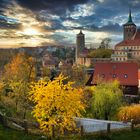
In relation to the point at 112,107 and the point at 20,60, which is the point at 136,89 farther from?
the point at 20,60

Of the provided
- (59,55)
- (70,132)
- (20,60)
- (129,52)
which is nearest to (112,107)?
(70,132)

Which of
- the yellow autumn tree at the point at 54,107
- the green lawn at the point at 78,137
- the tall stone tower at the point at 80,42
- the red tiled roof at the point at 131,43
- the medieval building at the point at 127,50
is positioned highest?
the tall stone tower at the point at 80,42

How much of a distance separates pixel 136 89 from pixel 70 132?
26341mm

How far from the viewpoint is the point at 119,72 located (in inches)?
1870

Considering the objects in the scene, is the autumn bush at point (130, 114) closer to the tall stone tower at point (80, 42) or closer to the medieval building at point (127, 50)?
the medieval building at point (127, 50)

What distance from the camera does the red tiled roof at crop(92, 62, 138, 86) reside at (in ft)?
151

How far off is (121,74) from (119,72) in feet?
1.84

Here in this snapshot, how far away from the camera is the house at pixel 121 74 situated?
148ft

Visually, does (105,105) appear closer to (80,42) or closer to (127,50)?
(127,50)

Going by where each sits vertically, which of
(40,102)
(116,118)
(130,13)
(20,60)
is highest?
(130,13)

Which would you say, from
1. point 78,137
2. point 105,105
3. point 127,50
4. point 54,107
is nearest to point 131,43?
point 127,50

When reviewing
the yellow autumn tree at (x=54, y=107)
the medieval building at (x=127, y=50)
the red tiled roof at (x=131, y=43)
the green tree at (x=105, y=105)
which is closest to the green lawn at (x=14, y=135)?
the yellow autumn tree at (x=54, y=107)

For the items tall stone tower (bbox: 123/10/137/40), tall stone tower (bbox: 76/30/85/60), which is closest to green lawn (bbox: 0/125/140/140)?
tall stone tower (bbox: 76/30/85/60)

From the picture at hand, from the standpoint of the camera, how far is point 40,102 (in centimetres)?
1900
